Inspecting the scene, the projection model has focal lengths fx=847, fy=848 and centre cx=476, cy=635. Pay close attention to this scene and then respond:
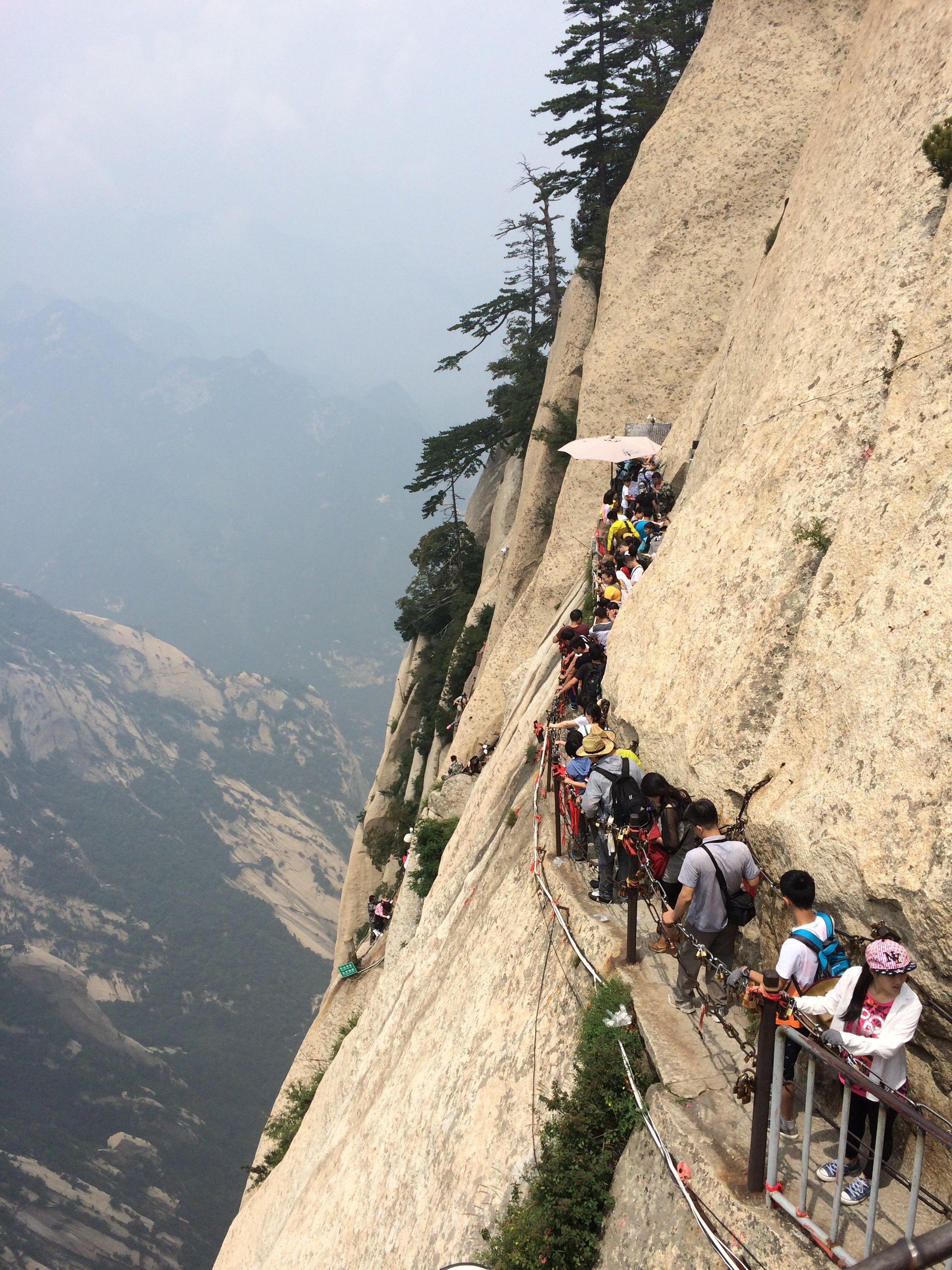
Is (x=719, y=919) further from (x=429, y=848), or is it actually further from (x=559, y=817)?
(x=429, y=848)

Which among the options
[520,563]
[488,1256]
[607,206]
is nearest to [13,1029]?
[520,563]

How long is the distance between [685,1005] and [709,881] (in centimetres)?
137

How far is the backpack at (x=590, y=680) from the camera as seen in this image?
40.6ft

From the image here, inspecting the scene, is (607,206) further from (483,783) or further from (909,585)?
(909,585)

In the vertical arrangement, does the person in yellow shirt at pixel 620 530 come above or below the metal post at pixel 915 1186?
above

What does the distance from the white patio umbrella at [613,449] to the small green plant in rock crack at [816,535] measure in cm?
955

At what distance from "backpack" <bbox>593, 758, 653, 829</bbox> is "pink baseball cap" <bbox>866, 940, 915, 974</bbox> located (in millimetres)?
2967

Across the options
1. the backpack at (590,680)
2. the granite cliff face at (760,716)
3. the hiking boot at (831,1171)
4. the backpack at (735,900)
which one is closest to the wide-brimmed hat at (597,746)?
the granite cliff face at (760,716)

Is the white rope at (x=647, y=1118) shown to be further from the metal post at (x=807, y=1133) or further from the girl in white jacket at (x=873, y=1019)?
the girl in white jacket at (x=873, y=1019)

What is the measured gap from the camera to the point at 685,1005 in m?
6.98

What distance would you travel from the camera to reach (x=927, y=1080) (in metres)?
5.21

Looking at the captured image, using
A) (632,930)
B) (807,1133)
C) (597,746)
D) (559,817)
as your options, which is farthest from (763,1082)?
(559,817)

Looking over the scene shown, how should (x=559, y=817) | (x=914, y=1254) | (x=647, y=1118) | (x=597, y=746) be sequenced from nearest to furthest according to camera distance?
(x=914, y=1254) → (x=647, y=1118) → (x=597, y=746) → (x=559, y=817)

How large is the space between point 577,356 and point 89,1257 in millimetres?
116099
